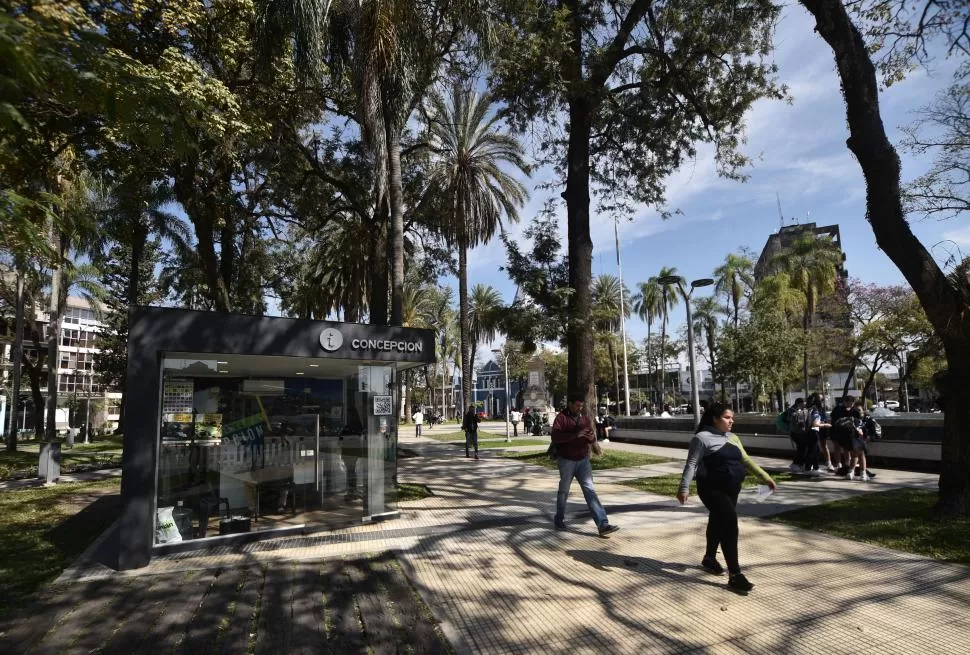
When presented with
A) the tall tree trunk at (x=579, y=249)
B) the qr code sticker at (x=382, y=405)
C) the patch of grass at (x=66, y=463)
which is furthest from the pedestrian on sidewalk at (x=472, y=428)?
the patch of grass at (x=66, y=463)

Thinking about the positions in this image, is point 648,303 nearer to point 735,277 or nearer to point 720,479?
point 735,277

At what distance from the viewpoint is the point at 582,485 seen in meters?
7.07

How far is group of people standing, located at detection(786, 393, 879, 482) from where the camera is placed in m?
10.7

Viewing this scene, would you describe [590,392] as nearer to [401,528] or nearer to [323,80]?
[401,528]

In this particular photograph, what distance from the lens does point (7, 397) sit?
5019 centimetres

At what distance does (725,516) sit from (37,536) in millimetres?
8920

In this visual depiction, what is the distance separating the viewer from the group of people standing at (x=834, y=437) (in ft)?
35.0

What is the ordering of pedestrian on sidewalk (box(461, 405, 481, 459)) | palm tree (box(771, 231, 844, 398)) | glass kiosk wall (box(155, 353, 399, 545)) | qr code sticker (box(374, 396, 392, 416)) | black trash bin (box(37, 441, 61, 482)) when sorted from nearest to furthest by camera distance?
1. glass kiosk wall (box(155, 353, 399, 545))
2. qr code sticker (box(374, 396, 392, 416))
3. black trash bin (box(37, 441, 61, 482))
4. pedestrian on sidewalk (box(461, 405, 481, 459))
5. palm tree (box(771, 231, 844, 398))

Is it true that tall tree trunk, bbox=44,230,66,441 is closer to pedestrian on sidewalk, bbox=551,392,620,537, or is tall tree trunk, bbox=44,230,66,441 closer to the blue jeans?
pedestrian on sidewalk, bbox=551,392,620,537

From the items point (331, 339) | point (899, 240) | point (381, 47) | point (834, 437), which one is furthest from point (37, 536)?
point (834, 437)

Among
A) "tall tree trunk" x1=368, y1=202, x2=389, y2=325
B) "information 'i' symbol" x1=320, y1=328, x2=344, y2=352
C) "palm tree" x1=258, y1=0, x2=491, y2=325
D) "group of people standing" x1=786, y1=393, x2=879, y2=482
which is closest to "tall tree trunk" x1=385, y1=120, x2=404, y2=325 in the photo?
"palm tree" x1=258, y1=0, x2=491, y2=325

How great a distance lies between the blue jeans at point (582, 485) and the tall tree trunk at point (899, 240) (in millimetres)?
4475

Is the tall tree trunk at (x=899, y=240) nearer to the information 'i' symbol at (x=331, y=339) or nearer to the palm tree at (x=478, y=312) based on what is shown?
the information 'i' symbol at (x=331, y=339)

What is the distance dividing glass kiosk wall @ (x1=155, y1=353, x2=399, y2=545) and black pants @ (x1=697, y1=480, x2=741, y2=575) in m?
4.73
